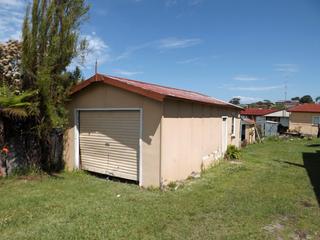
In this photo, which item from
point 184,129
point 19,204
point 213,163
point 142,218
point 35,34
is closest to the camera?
point 142,218

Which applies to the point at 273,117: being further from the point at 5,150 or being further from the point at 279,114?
the point at 5,150

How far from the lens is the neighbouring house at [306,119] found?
32487 mm

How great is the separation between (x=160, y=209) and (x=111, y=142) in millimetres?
3380

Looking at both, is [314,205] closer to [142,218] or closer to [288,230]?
[288,230]

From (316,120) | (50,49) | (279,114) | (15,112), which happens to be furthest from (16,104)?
(279,114)

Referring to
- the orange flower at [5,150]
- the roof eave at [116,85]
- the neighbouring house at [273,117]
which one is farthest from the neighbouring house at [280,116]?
the orange flower at [5,150]

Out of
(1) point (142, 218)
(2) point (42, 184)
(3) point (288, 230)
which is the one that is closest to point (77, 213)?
(1) point (142, 218)

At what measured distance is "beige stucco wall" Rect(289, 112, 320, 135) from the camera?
3246 cm

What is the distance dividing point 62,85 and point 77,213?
14.7 feet

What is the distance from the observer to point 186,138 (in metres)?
8.96

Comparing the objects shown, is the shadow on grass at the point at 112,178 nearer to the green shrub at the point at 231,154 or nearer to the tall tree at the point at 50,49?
the tall tree at the point at 50,49

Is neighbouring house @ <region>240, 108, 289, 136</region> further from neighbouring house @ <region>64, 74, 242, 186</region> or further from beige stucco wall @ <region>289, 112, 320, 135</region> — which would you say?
neighbouring house @ <region>64, 74, 242, 186</region>

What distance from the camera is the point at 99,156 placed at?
30.2 feet

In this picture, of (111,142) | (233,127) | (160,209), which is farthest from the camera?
(233,127)
